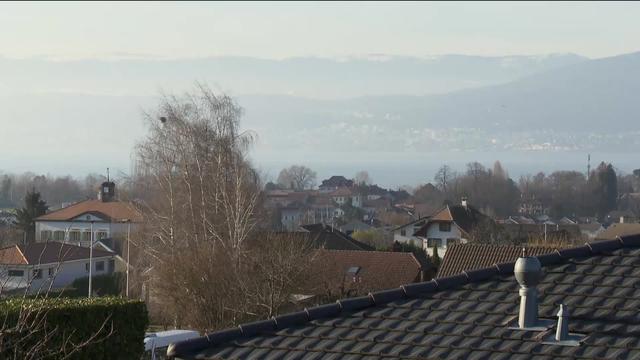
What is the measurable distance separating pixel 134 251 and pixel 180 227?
3.07 metres

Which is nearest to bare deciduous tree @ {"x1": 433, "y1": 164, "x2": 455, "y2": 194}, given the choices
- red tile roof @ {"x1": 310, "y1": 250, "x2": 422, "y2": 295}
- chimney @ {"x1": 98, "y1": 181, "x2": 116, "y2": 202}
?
chimney @ {"x1": 98, "y1": 181, "x2": 116, "y2": 202}

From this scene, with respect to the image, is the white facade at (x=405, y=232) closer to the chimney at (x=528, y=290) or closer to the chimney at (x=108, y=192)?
the chimney at (x=108, y=192)

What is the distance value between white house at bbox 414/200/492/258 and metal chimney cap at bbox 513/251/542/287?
156 ft

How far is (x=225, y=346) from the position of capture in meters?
7.20

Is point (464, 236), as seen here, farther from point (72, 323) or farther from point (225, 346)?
point (225, 346)

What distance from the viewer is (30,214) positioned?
58250 millimetres

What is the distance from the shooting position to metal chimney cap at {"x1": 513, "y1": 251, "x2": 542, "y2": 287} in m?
6.81

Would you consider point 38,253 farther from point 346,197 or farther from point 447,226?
point 346,197

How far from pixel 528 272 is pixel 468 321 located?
545 millimetres

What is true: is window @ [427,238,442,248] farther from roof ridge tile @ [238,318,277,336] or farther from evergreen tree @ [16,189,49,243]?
roof ridge tile @ [238,318,277,336]

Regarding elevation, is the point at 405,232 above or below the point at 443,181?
below

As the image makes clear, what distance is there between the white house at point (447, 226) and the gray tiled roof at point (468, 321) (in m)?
46.7

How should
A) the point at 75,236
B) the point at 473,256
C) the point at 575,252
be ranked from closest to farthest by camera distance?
the point at 575,252 → the point at 473,256 → the point at 75,236

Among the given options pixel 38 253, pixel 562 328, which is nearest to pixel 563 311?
pixel 562 328
